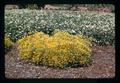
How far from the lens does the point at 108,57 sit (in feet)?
23.4

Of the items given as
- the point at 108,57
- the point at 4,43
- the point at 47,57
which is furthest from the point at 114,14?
the point at 4,43

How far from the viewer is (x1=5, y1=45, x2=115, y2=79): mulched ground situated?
7.11 metres

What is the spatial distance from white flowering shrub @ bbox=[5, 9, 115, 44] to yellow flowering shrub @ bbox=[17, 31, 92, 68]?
0.13m

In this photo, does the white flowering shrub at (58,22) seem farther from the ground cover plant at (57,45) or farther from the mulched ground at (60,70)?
the mulched ground at (60,70)

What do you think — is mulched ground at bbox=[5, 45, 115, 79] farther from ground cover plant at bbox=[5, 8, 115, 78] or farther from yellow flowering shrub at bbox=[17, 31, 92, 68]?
yellow flowering shrub at bbox=[17, 31, 92, 68]

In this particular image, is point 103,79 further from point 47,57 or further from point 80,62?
point 47,57

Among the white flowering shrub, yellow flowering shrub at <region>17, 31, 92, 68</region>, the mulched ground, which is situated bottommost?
the mulched ground

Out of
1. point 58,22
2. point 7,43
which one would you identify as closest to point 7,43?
point 7,43

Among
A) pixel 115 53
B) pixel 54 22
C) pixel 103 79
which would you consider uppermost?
pixel 54 22

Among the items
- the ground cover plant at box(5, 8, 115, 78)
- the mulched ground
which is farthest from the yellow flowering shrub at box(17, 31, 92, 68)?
the mulched ground

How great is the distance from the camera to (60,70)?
7.15 metres

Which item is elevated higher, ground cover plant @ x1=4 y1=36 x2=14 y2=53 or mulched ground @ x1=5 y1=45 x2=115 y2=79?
ground cover plant @ x1=4 y1=36 x2=14 y2=53

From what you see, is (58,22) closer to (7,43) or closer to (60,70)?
(60,70)
